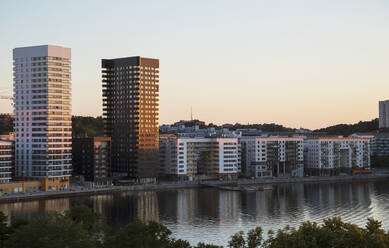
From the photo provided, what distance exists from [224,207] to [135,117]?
31438mm

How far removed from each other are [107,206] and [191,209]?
9.42 metres

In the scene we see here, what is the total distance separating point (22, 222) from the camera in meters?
36.2

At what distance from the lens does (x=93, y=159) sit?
8706 centimetres

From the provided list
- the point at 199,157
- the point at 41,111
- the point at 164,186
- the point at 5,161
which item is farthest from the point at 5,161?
the point at 199,157

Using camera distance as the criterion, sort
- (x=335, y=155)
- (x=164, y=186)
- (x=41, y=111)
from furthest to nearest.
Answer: (x=335, y=155) < (x=164, y=186) < (x=41, y=111)

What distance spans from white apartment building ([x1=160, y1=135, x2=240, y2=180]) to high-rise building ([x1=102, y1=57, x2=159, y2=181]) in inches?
158

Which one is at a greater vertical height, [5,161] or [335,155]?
[335,155]

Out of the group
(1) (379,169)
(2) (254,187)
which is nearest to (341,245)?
(2) (254,187)

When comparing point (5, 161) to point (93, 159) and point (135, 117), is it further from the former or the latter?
point (135, 117)

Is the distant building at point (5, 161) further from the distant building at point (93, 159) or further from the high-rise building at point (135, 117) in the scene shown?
the high-rise building at point (135, 117)

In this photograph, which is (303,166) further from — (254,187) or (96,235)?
(96,235)

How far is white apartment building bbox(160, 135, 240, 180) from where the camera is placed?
322 ft

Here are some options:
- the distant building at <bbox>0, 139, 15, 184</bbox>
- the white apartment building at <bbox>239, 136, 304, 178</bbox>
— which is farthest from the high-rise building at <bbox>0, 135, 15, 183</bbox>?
the white apartment building at <bbox>239, 136, 304, 178</bbox>

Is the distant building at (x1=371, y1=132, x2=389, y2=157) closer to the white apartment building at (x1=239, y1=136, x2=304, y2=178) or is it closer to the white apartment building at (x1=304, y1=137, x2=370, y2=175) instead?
the white apartment building at (x1=304, y1=137, x2=370, y2=175)
